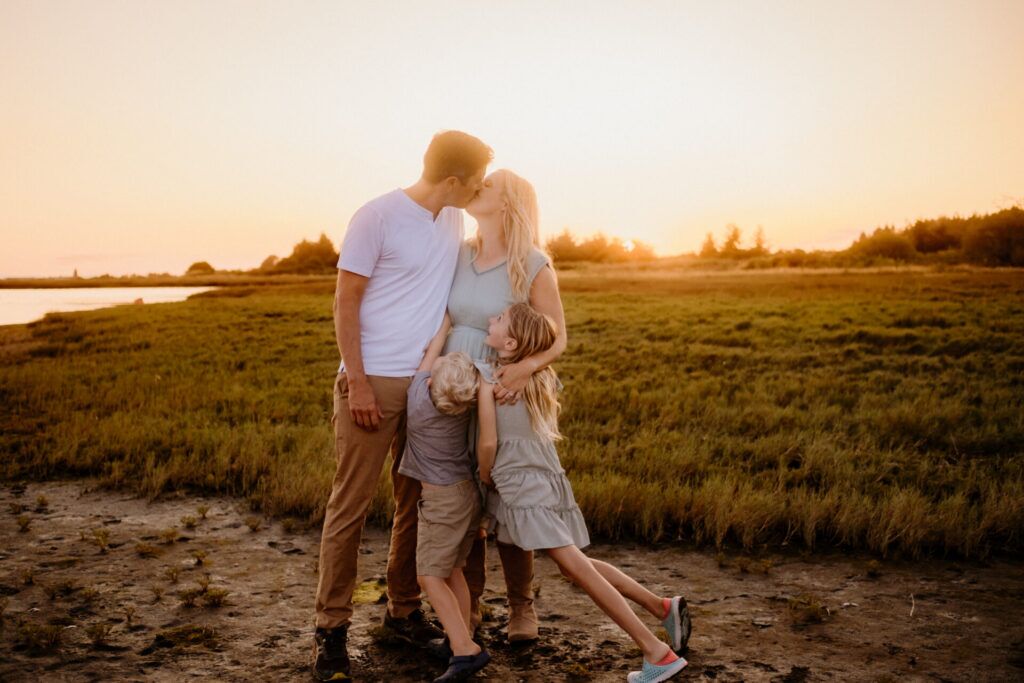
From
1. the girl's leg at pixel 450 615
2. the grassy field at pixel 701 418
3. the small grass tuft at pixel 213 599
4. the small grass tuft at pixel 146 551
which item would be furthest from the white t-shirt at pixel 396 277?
the grassy field at pixel 701 418

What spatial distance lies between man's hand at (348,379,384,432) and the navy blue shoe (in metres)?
1.29

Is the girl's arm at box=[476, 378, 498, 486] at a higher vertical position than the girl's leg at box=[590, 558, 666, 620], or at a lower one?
higher

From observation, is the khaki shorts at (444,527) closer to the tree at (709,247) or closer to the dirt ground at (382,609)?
the dirt ground at (382,609)

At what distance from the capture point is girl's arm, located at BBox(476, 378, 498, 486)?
147 inches

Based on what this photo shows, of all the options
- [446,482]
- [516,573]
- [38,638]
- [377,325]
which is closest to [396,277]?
[377,325]

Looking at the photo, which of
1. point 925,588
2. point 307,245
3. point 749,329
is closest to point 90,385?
point 925,588

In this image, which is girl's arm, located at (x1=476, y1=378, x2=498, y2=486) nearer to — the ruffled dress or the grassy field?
the ruffled dress

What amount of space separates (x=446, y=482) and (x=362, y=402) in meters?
0.63

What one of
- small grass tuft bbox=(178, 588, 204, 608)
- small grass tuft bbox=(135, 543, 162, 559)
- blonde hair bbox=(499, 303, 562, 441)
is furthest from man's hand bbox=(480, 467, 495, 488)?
small grass tuft bbox=(135, 543, 162, 559)

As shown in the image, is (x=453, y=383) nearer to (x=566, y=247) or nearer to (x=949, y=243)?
(x=949, y=243)

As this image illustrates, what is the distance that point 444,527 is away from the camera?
152 inches

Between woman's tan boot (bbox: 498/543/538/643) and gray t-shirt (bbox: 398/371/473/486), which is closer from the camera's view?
gray t-shirt (bbox: 398/371/473/486)

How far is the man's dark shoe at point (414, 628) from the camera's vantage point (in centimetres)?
420

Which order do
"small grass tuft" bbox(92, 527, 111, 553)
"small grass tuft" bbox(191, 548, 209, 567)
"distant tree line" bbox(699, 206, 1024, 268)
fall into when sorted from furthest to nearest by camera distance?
"distant tree line" bbox(699, 206, 1024, 268)
"small grass tuft" bbox(92, 527, 111, 553)
"small grass tuft" bbox(191, 548, 209, 567)
